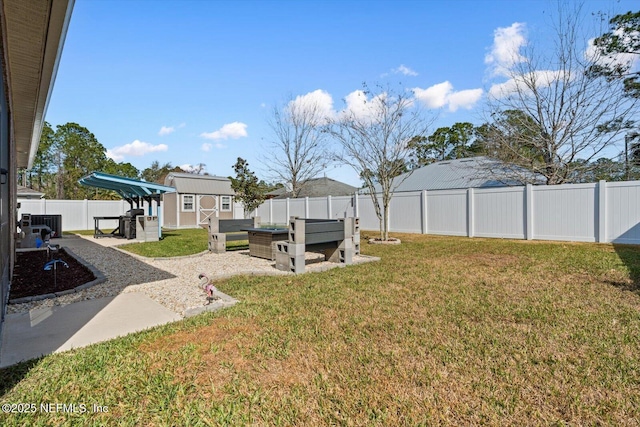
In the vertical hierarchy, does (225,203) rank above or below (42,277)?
above

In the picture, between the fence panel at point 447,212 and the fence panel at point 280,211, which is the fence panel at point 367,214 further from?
the fence panel at point 280,211

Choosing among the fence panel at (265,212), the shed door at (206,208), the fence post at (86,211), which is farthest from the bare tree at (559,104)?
the fence post at (86,211)

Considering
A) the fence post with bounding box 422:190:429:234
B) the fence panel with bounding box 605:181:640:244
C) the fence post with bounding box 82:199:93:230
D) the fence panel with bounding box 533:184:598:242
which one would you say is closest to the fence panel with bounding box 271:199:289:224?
the fence post with bounding box 422:190:429:234

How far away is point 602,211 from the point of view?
1022 cm

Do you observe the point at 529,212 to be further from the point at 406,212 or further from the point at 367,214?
the point at 367,214

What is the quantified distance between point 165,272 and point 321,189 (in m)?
26.7

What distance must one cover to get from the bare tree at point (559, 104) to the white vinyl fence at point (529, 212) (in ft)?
14.9

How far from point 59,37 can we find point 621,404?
586 centimetres

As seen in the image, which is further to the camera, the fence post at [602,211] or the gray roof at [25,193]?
the gray roof at [25,193]

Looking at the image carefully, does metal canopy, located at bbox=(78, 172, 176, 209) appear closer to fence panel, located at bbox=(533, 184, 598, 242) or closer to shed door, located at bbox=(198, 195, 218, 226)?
shed door, located at bbox=(198, 195, 218, 226)

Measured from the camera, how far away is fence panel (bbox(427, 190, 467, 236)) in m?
13.4

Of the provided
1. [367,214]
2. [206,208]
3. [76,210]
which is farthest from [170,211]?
[367,214]

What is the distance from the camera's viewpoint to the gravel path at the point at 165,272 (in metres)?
4.62

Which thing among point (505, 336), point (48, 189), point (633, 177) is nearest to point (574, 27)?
point (633, 177)
